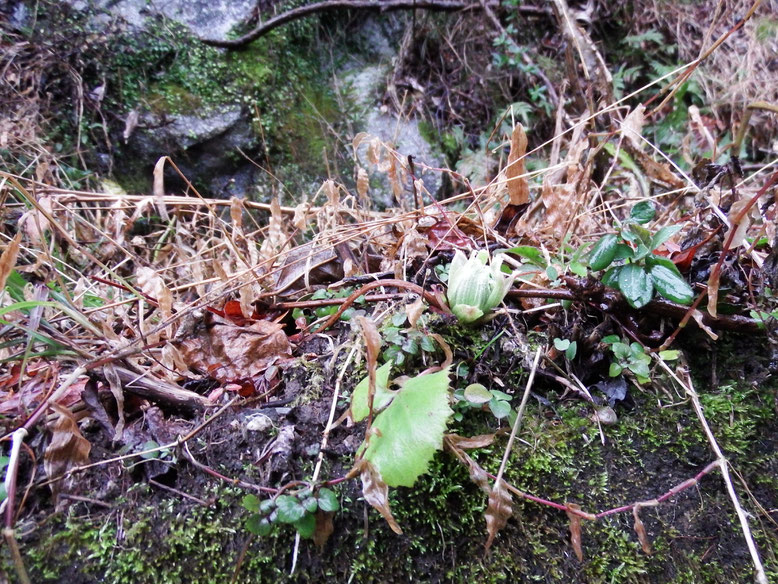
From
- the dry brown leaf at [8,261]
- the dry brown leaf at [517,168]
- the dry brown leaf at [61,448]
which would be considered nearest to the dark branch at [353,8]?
the dry brown leaf at [517,168]

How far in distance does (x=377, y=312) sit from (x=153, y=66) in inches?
127

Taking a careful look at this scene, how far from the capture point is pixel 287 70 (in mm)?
3824

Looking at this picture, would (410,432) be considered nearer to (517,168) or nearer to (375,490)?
(375,490)

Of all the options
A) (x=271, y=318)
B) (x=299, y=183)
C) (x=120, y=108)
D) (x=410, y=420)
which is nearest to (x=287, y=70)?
(x=299, y=183)

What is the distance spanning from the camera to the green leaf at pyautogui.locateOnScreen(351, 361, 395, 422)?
945 millimetres

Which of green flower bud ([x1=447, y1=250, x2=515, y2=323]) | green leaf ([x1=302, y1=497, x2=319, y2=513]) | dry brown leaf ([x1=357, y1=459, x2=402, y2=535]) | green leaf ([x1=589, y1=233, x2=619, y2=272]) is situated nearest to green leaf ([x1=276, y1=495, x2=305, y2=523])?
green leaf ([x1=302, y1=497, x2=319, y2=513])

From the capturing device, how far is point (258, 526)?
84 cm

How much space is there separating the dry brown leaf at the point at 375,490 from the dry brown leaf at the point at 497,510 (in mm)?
198

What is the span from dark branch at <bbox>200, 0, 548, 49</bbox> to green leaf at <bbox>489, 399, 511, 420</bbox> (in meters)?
3.71

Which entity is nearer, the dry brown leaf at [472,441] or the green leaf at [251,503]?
the green leaf at [251,503]

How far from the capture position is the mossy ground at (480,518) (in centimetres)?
87

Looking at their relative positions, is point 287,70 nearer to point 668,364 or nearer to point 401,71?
point 401,71

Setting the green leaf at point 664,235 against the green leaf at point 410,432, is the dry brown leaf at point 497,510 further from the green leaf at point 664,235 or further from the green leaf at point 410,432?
the green leaf at point 664,235

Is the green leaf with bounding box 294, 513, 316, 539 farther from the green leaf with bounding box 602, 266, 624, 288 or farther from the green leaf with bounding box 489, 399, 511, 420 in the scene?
the green leaf with bounding box 602, 266, 624, 288
